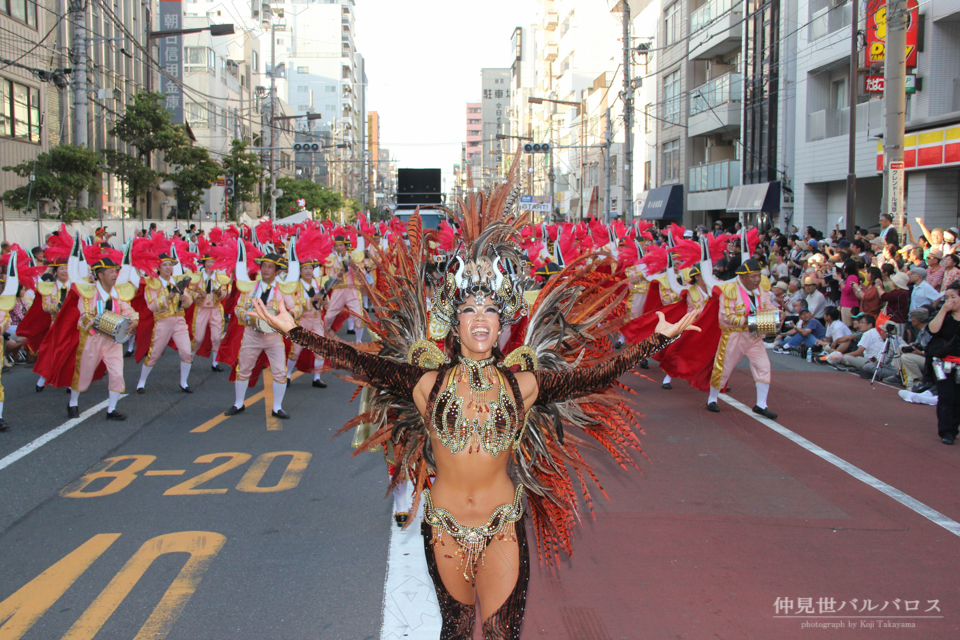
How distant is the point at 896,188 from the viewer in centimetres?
1303

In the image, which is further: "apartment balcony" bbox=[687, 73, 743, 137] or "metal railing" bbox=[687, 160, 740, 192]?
"metal railing" bbox=[687, 160, 740, 192]

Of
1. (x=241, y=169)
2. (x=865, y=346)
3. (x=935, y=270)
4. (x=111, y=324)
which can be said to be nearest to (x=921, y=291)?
(x=935, y=270)

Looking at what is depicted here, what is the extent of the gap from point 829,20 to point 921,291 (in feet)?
48.5

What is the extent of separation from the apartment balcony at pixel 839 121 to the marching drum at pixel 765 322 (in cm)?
1363

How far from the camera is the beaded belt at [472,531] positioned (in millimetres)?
3068

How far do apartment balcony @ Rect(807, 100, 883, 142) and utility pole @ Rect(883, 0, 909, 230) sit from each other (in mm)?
7369

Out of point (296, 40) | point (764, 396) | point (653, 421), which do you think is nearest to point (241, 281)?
point (653, 421)

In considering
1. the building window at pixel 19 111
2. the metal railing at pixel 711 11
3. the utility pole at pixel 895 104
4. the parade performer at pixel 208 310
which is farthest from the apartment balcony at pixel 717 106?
the building window at pixel 19 111

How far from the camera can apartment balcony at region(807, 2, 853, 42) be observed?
21172 millimetres

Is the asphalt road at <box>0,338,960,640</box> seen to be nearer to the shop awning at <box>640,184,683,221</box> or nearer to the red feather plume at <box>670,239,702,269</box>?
the red feather plume at <box>670,239,702,269</box>

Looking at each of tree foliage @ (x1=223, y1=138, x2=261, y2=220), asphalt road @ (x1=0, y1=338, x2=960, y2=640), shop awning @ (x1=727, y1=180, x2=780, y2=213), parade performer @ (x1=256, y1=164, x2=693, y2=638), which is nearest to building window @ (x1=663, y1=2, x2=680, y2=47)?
shop awning @ (x1=727, y1=180, x2=780, y2=213)

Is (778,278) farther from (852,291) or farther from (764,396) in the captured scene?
(764,396)

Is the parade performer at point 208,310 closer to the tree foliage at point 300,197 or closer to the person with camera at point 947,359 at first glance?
the person with camera at point 947,359

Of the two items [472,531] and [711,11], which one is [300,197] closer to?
[711,11]
